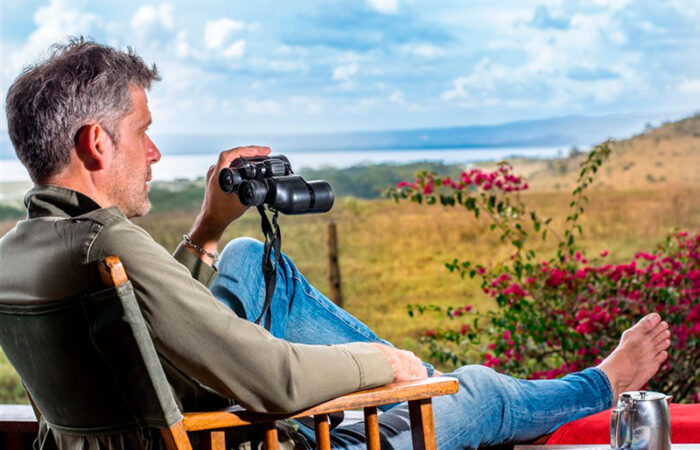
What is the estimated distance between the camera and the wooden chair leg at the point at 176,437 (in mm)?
1271

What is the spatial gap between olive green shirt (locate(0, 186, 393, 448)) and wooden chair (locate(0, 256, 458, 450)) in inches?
1.2

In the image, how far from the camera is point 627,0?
8453 millimetres

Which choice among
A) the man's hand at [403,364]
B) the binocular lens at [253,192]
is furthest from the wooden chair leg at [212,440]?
the binocular lens at [253,192]

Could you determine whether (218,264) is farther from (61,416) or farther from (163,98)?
(163,98)

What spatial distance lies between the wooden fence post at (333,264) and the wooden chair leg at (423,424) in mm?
4515

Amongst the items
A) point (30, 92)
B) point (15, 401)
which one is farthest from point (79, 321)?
point (15, 401)

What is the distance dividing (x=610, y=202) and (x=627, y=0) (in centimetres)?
188

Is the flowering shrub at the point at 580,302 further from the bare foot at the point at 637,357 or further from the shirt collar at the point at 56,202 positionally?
the shirt collar at the point at 56,202

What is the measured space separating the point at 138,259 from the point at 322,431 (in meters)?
0.42

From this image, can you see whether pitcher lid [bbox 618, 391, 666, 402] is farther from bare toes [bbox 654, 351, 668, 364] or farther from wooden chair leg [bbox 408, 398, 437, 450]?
bare toes [bbox 654, 351, 668, 364]

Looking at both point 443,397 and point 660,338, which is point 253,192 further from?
point 660,338

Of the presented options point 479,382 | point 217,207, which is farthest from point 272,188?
point 479,382

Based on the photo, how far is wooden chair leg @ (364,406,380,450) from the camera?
4.77 ft

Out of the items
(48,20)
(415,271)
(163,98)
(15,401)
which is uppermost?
(48,20)
